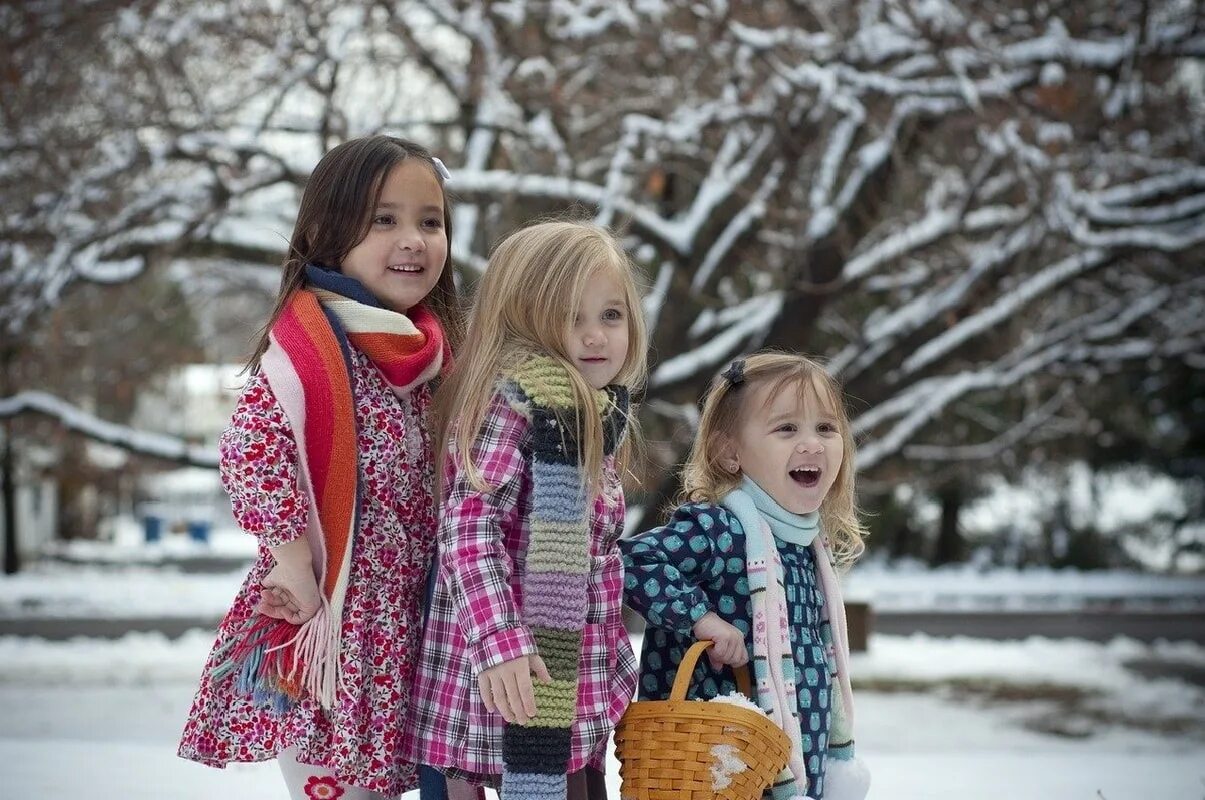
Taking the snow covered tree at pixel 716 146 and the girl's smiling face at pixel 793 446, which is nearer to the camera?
the girl's smiling face at pixel 793 446

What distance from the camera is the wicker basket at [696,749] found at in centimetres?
235

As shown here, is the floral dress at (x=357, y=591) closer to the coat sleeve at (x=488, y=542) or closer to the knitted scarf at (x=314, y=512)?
the knitted scarf at (x=314, y=512)

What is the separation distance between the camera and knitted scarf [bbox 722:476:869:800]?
257 cm

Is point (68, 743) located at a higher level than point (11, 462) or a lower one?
lower

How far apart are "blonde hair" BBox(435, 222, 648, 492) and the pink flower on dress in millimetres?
636

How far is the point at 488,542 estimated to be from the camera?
2348mm

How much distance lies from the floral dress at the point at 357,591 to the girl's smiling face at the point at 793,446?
2.31 ft

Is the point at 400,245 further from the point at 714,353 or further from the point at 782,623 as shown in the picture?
the point at 714,353

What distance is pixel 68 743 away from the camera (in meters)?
5.38

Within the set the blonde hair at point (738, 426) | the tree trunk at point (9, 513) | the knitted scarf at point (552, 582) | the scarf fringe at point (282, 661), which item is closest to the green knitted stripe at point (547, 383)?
the knitted scarf at point (552, 582)

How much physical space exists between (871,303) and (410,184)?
10.5m

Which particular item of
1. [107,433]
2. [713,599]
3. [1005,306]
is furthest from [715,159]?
[713,599]

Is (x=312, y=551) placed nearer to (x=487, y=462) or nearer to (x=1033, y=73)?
(x=487, y=462)

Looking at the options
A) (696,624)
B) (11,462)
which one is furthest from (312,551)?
(11,462)
